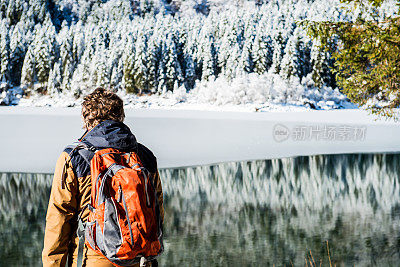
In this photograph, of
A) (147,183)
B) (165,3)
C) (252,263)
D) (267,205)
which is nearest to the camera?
(147,183)

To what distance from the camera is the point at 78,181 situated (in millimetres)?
2467

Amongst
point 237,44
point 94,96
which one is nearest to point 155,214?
point 94,96

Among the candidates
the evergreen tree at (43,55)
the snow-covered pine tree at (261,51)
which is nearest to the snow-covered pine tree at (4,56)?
the evergreen tree at (43,55)

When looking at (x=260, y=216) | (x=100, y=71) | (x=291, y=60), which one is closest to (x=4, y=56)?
(x=100, y=71)

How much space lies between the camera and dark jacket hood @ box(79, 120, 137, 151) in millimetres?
2445

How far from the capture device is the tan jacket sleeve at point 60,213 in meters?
2.41

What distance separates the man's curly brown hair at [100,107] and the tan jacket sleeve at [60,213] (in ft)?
0.85

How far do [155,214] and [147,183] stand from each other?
194 millimetres

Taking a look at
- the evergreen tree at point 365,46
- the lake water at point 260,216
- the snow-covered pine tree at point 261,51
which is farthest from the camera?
the snow-covered pine tree at point 261,51

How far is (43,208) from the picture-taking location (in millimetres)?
13070

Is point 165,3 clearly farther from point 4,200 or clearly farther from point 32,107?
point 4,200

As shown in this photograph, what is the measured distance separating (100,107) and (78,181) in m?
0.41

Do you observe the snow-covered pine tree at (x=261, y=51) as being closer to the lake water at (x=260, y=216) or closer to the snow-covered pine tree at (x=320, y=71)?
the snow-covered pine tree at (x=320, y=71)

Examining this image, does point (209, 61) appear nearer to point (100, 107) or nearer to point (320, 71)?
point (320, 71)
